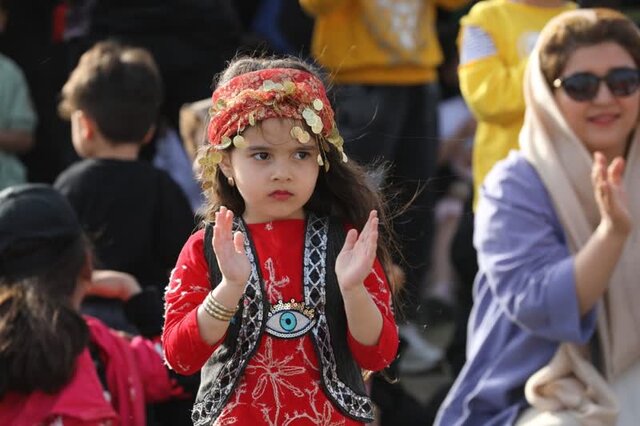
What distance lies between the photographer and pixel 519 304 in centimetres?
469

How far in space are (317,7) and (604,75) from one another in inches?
73.4

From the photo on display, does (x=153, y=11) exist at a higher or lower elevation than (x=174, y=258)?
higher

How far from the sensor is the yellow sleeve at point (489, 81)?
18.8 ft

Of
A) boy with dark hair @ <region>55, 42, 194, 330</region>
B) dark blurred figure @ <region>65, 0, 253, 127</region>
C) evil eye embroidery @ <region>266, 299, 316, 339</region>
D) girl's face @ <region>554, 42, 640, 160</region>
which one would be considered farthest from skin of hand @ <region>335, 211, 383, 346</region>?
dark blurred figure @ <region>65, 0, 253, 127</region>

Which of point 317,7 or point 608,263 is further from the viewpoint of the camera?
point 317,7

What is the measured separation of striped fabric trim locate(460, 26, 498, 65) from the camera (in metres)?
5.84

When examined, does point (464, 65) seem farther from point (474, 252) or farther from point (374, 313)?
point (374, 313)

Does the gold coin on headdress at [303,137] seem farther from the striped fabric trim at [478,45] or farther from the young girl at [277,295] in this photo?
the striped fabric trim at [478,45]

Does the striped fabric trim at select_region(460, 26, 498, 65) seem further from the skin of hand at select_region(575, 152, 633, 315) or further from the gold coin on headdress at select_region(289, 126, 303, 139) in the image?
the gold coin on headdress at select_region(289, 126, 303, 139)

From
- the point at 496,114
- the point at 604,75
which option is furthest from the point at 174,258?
the point at 604,75

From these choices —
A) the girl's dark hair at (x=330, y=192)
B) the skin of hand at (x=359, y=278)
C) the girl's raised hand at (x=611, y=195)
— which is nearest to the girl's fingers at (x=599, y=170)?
the girl's raised hand at (x=611, y=195)

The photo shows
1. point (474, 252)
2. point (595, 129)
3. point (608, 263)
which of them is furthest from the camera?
point (474, 252)

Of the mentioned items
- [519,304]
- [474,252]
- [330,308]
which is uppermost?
[330,308]

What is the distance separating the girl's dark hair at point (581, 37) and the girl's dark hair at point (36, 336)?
1625 mm
